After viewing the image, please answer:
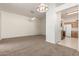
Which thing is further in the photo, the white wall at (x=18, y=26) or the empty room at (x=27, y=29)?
the white wall at (x=18, y=26)

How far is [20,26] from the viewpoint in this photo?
12.4 feet

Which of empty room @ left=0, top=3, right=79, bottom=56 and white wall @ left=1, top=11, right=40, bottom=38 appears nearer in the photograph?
empty room @ left=0, top=3, right=79, bottom=56

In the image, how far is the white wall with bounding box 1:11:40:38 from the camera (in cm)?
362

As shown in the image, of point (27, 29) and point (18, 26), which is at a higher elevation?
point (18, 26)

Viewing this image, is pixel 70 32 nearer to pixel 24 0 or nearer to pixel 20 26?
pixel 20 26

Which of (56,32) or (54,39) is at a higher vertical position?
(56,32)

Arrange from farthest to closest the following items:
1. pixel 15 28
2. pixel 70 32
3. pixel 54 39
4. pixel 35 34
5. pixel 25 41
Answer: pixel 70 32 → pixel 54 39 → pixel 25 41 → pixel 15 28 → pixel 35 34

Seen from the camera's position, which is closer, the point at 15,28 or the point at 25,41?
the point at 15,28

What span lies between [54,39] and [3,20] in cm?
255

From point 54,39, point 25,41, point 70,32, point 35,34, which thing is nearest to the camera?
point 35,34

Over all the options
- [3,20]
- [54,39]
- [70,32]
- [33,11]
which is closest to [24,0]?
[33,11]

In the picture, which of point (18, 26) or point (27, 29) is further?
point (18, 26)

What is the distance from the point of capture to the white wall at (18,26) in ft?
11.9

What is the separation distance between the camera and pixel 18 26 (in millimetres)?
3943
